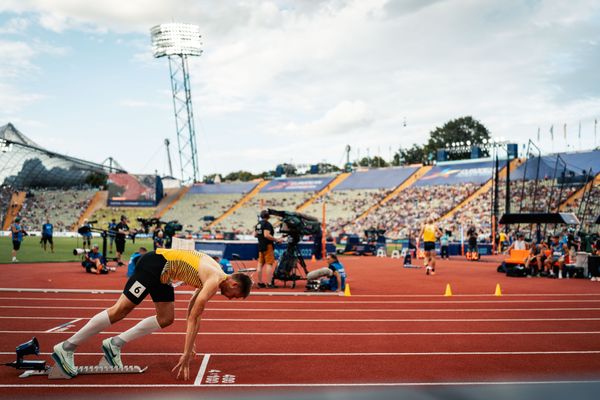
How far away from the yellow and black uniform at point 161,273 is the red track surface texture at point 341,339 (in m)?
0.90

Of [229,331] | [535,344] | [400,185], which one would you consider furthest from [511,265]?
[400,185]

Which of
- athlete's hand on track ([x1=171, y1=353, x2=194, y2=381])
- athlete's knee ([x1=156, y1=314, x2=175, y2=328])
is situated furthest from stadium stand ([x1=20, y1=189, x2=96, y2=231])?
athlete's hand on track ([x1=171, y1=353, x2=194, y2=381])

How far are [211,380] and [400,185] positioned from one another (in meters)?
55.1

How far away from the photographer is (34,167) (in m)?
87.2

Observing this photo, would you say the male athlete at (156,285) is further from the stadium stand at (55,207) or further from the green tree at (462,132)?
the green tree at (462,132)

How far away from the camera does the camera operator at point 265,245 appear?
43.2ft

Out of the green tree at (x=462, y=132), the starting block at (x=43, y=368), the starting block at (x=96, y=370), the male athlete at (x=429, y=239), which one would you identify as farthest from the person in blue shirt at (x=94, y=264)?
the green tree at (x=462, y=132)

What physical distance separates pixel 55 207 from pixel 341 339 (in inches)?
2938

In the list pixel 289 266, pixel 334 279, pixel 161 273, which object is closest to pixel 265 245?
pixel 289 266

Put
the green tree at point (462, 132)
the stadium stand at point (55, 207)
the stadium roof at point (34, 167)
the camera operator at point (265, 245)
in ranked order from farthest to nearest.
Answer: the green tree at point (462, 132), the stadium roof at point (34, 167), the stadium stand at point (55, 207), the camera operator at point (265, 245)

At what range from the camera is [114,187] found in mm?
71500

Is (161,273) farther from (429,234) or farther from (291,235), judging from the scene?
(429,234)

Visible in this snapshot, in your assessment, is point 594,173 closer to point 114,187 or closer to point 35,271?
point 35,271

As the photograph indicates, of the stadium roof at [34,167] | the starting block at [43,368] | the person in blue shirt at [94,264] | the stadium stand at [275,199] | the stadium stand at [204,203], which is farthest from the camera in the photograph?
the stadium roof at [34,167]
